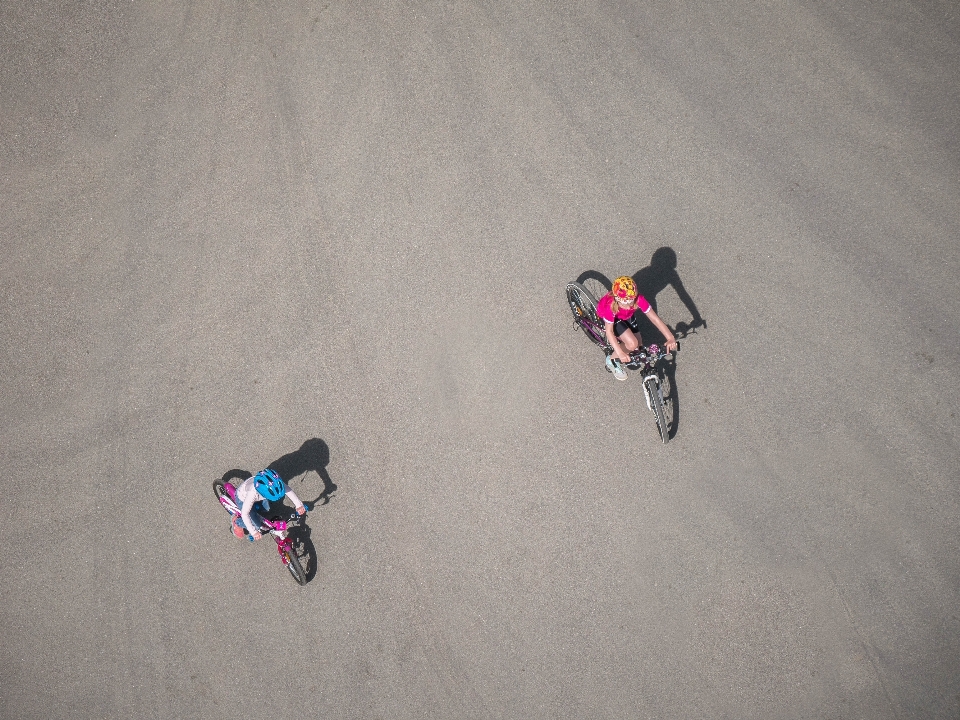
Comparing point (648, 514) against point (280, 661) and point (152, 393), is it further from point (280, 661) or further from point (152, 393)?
point (152, 393)

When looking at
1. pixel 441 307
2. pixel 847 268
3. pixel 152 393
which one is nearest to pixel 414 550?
pixel 441 307

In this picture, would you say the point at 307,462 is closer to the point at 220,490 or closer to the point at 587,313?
the point at 220,490

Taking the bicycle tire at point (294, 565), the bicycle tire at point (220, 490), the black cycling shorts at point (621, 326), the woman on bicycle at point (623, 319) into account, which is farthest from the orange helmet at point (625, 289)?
the bicycle tire at point (220, 490)

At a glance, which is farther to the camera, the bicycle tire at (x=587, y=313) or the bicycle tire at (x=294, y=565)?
the bicycle tire at (x=587, y=313)

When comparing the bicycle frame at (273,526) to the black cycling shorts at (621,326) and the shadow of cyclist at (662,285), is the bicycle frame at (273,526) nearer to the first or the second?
the black cycling shorts at (621,326)

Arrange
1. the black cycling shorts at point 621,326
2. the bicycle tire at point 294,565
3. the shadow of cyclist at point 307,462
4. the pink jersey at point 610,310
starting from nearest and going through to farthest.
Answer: the pink jersey at point 610,310 < the bicycle tire at point 294,565 < the black cycling shorts at point 621,326 < the shadow of cyclist at point 307,462

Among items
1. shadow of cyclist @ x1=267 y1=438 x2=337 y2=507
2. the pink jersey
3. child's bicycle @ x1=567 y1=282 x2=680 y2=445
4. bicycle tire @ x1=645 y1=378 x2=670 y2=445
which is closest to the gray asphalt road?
shadow of cyclist @ x1=267 y1=438 x2=337 y2=507

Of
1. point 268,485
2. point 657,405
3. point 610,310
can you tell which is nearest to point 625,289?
point 610,310
